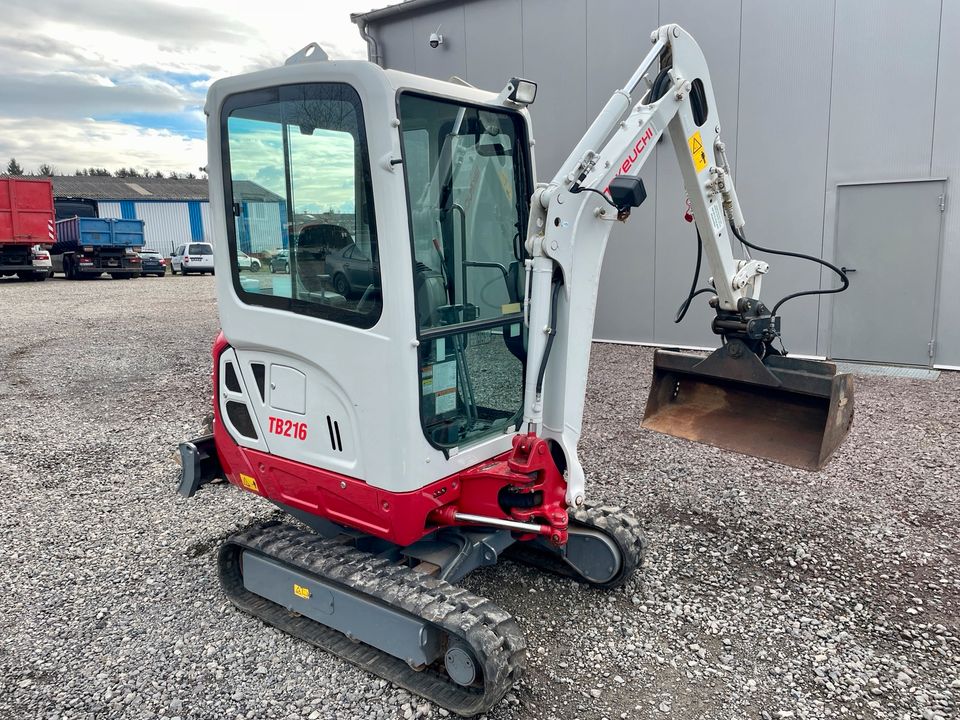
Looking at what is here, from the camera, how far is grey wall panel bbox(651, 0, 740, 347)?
9.34m

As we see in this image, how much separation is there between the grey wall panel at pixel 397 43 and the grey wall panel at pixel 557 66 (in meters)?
1.99

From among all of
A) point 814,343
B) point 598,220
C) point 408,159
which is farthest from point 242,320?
point 814,343

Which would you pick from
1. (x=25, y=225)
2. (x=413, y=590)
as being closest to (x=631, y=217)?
(x=413, y=590)

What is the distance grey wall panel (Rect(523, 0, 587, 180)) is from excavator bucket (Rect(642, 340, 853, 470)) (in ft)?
22.3

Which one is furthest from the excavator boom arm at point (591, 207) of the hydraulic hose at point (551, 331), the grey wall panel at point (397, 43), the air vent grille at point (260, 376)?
the grey wall panel at point (397, 43)

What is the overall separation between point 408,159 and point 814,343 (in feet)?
25.2

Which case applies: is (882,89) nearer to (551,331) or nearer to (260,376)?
(551,331)

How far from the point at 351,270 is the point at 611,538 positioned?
1906 mm

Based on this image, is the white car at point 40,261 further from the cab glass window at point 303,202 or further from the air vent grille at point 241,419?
the cab glass window at point 303,202

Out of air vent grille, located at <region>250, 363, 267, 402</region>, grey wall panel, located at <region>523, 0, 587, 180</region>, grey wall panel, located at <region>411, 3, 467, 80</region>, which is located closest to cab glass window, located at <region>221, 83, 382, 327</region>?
air vent grille, located at <region>250, 363, 267, 402</region>

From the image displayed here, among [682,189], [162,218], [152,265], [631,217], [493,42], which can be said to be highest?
[493,42]

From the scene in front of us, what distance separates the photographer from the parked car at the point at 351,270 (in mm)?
3125

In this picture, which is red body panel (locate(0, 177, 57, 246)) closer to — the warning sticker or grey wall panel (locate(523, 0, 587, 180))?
grey wall panel (locate(523, 0, 587, 180))

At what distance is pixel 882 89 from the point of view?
8531 millimetres
